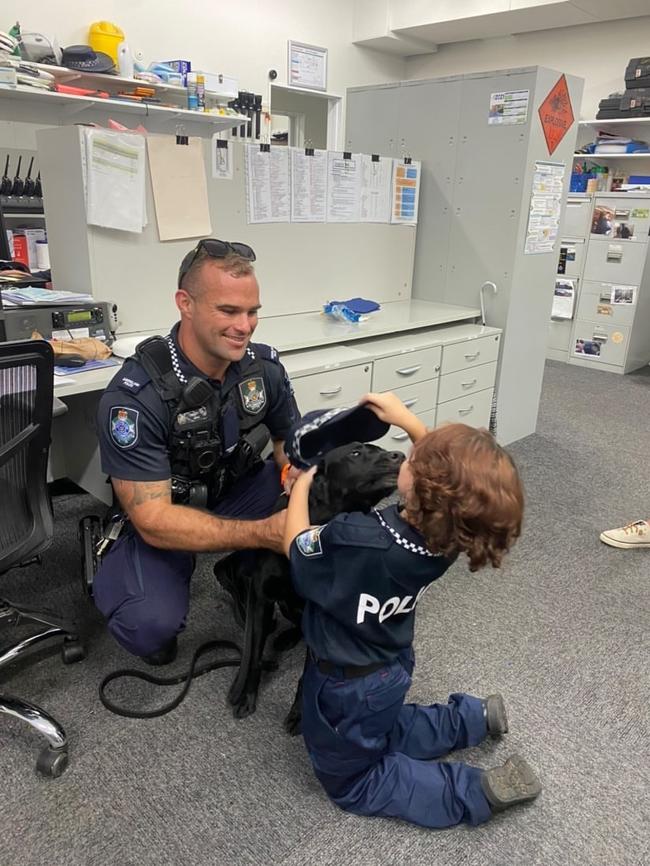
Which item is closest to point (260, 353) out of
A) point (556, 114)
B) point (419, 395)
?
point (419, 395)

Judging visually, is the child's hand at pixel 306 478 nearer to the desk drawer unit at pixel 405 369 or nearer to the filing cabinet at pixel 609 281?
the desk drawer unit at pixel 405 369

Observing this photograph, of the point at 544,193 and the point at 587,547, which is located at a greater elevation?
the point at 544,193

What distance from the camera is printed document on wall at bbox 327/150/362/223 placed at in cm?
274

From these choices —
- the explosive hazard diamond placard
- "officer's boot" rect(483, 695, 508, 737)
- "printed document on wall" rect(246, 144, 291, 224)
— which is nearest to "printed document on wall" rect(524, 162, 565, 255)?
the explosive hazard diamond placard

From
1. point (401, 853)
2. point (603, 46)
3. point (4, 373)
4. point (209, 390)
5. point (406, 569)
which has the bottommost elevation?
point (401, 853)

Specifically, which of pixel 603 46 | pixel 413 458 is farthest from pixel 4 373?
pixel 603 46

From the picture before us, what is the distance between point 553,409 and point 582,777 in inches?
113

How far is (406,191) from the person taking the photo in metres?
3.10

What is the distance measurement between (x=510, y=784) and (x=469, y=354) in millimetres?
1960

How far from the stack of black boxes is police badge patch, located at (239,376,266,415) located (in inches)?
180

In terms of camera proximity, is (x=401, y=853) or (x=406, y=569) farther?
(x=401, y=853)

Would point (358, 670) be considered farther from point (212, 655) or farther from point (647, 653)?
point (647, 653)

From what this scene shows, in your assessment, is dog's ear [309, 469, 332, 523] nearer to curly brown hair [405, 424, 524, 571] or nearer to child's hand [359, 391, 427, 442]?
child's hand [359, 391, 427, 442]

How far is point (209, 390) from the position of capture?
1.61 meters
